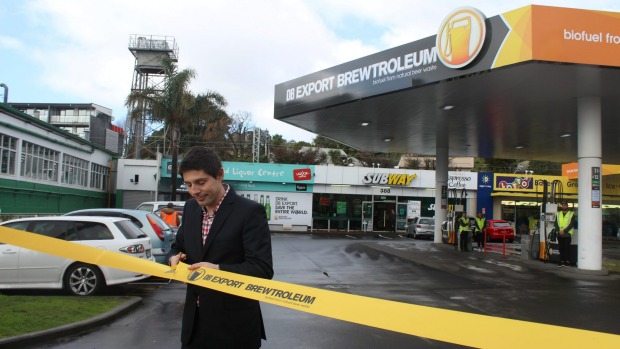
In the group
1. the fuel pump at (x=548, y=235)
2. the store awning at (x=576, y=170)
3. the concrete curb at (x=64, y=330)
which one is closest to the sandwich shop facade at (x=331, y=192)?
the store awning at (x=576, y=170)

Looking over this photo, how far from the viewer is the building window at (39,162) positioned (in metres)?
23.3

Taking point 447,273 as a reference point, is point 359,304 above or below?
above

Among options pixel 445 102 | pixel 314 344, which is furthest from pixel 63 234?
pixel 445 102

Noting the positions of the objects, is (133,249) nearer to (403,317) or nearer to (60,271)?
(60,271)

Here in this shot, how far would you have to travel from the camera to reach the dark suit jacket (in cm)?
268

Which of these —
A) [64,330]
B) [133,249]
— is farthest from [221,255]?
[133,249]

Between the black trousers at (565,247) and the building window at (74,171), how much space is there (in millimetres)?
27127

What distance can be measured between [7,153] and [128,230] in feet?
54.0

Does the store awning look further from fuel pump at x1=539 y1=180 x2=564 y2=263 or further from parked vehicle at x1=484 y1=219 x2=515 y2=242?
fuel pump at x1=539 y1=180 x2=564 y2=263

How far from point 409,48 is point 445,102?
2558 mm

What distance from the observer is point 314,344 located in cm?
582

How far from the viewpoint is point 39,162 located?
2506 centimetres

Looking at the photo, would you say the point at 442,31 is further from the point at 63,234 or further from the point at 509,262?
the point at 63,234

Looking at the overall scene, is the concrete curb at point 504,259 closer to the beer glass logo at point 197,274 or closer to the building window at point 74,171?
the beer glass logo at point 197,274
